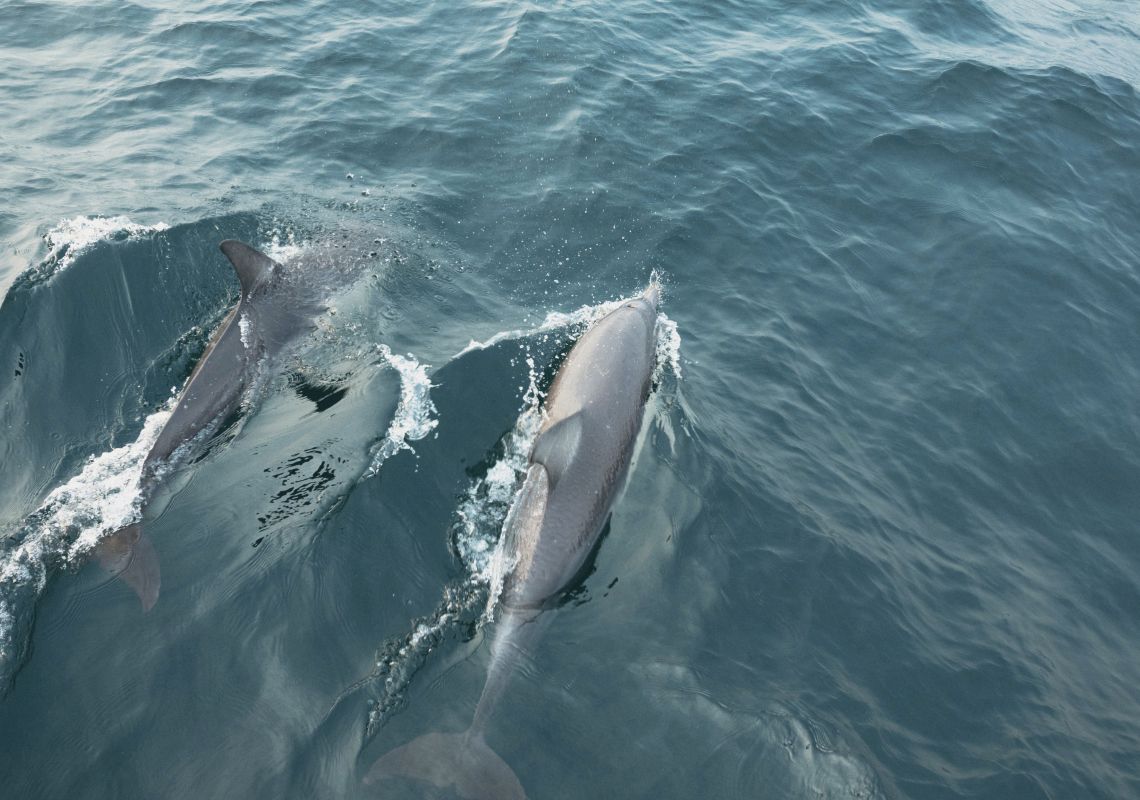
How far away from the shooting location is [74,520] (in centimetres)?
861

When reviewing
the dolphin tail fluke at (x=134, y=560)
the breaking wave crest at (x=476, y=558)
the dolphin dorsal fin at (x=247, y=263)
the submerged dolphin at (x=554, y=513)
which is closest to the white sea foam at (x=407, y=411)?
the breaking wave crest at (x=476, y=558)

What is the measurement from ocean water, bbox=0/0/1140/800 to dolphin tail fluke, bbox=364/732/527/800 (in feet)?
0.55

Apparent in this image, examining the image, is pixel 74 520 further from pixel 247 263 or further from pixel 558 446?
pixel 558 446

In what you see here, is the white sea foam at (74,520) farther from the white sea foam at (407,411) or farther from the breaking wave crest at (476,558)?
the breaking wave crest at (476,558)

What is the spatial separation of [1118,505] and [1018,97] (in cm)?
1352

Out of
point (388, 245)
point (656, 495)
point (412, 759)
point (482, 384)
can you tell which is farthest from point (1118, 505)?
point (388, 245)

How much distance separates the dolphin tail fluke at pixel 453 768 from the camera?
263 inches

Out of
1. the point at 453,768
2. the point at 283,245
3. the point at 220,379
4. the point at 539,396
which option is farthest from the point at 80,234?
the point at 453,768

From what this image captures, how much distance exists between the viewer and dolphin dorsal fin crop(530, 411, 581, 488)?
882cm

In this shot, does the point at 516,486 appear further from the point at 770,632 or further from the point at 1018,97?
the point at 1018,97

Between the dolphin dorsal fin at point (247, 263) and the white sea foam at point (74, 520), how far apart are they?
289cm

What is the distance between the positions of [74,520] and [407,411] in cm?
417

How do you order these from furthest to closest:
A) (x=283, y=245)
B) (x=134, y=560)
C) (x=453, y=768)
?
1. (x=283, y=245)
2. (x=134, y=560)
3. (x=453, y=768)

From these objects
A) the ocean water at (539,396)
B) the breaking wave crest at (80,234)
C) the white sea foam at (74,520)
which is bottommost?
the ocean water at (539,396)
